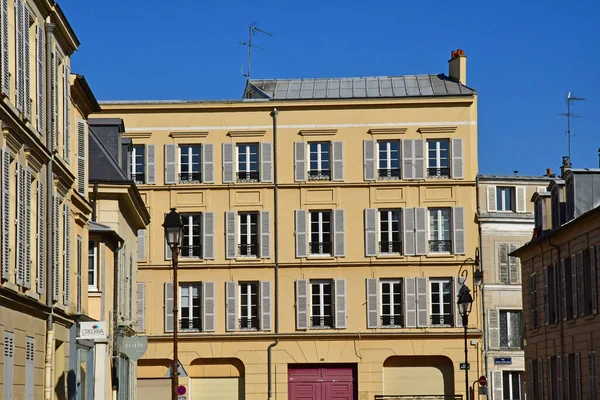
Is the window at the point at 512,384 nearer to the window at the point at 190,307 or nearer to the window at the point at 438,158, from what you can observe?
the window at the point at 438,158

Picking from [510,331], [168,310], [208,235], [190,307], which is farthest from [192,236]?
[510,331]

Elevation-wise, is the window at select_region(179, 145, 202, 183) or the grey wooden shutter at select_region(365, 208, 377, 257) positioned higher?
the window at select_region(179, 145, 202, 183)

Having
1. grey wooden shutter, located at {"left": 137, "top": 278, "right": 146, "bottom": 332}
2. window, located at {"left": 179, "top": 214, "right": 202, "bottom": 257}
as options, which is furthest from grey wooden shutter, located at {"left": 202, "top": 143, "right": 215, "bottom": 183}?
grey wooden shutter, located at {"left": 137, "top": 278, "right": 146, "bottom": 332}

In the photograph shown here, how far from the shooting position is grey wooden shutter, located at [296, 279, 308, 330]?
52.0 meters

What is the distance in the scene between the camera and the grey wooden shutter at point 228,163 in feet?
173

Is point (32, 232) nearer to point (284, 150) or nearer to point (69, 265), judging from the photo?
point (69, 265)

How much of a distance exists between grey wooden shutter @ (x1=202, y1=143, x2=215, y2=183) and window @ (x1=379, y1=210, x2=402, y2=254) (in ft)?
23.5

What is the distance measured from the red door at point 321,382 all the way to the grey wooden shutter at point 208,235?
224 inches

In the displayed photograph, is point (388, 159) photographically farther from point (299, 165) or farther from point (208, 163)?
point (208, 163)

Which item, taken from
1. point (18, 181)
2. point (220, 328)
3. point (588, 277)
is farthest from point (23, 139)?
point (220, 328)

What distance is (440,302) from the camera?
51750mm

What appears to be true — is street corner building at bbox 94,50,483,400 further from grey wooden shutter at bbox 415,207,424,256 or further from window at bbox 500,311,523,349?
window at bbox 500,311,523,349

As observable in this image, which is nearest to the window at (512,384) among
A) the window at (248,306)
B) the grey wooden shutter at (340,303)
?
the grey wooden shutter at (340,303)

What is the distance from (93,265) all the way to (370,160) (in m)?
24.3
